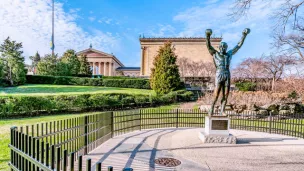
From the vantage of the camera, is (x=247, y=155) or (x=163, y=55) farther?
(x=163, y=55)

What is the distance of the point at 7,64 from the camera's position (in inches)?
1188

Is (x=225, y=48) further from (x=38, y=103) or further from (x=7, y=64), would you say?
(x=7, y=64)

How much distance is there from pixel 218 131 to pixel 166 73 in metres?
14.8

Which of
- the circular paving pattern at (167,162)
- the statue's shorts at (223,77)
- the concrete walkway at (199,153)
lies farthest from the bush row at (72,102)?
the circular paving pattern at (167,162)

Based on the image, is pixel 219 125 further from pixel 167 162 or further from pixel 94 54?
pixel 94 54

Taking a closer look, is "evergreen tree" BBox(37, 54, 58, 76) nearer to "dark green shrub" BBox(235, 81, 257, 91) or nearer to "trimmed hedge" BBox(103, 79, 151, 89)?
"trimmed hedge" BBox(103, 79, 151, 89)

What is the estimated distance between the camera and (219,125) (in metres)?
A: 7.99

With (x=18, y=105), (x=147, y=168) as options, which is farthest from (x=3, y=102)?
(x=147, y=168)

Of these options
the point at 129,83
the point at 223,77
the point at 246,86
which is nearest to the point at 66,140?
the point at 223,77

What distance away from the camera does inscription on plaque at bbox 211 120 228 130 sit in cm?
796

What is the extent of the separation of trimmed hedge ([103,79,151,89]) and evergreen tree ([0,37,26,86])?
12.7 metres

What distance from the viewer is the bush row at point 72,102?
14.1 meters

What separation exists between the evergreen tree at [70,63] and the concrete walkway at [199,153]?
111ft

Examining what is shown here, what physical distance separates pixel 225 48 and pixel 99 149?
587 centimetres
